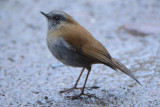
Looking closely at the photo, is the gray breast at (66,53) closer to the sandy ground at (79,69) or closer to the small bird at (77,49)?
the small bird at (77,49)

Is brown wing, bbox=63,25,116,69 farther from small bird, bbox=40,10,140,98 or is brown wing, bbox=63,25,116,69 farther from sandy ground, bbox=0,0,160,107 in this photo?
sandy ground, bbox=0,0,160,107

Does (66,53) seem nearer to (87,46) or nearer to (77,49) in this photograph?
(77,49)

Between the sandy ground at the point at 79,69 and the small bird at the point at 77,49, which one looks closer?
the small bird at the point at 77,49

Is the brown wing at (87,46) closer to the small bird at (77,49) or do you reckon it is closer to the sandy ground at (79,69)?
the small bird at (77,49)

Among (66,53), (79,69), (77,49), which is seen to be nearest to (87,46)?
(77,49)

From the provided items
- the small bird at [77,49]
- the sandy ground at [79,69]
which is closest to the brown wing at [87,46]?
the small bird at [77,49]

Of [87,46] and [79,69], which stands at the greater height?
[87,46]
